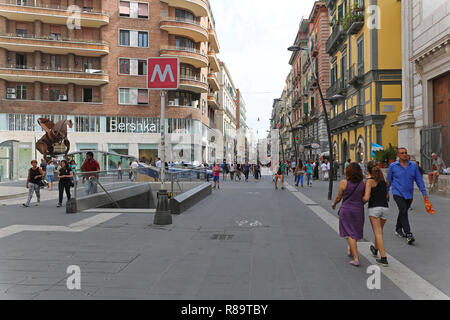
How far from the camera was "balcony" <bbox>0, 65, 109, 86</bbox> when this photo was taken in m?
33.9

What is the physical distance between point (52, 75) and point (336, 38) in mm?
26251

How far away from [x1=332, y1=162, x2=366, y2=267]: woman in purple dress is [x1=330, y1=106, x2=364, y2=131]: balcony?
944 inches

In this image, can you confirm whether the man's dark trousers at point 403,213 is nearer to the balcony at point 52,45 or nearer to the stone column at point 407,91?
the stone column at point 407,91

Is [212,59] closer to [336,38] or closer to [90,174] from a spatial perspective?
[336,38]

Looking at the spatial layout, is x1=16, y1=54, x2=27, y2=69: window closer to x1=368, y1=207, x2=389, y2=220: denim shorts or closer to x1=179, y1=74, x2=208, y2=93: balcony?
x1=179, y1=74, x2=208, y2=93: balcony

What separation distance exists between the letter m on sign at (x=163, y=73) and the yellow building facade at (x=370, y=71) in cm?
1903

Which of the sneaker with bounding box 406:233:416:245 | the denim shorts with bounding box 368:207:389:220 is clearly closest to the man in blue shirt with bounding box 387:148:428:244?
the sneaker with bounding box 406:233:416:245

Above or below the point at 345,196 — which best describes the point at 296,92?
above

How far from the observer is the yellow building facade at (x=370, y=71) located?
1014 inches

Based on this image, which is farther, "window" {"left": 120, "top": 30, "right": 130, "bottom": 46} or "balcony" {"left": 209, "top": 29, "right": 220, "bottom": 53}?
"balcony" {"left": 209, "top": 29, "right": 220, "bottom": 53}

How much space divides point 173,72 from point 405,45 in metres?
15.8

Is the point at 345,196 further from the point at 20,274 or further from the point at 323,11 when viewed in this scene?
the point at 323,11
